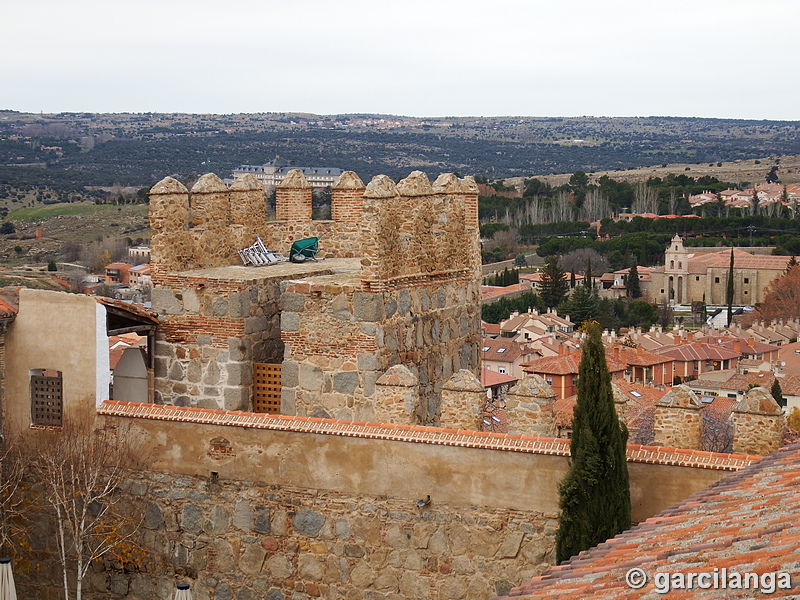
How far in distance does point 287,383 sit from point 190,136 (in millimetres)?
147655

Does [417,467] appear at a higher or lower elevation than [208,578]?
higher

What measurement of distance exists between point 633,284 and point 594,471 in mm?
100173

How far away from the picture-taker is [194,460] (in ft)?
42.1

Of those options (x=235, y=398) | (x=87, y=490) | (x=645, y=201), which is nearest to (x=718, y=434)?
(x=235, y=398)

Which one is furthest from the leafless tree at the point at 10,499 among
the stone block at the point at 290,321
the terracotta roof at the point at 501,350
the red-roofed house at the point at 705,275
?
the red-roofed house at the point at 705,275

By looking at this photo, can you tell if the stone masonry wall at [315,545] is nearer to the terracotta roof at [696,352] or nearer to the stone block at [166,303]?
the stone block at [166,303]

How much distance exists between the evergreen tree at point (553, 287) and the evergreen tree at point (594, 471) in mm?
88873

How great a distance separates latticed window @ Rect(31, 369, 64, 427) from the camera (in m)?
13.4

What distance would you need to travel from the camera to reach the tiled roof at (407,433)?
11.0m

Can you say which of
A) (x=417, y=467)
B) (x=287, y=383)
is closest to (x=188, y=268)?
(x=287, y=383)

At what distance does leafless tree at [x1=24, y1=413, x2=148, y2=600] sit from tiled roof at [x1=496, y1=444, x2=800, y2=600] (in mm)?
5187

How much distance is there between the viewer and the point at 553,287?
101 meters

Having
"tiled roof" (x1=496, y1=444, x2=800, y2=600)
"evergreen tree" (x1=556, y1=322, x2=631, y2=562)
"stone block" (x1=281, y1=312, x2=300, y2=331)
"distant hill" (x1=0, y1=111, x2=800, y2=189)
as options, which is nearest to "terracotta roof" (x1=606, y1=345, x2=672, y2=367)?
"distant hill" (x1=0, y1=111, x2=800, y2=189)

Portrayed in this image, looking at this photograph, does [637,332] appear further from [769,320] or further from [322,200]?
[322,200]
